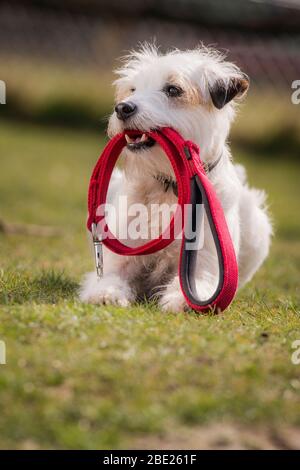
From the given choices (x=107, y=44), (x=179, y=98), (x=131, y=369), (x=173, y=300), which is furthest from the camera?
(x=107, y=44)

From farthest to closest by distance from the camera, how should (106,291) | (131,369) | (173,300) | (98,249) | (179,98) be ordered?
(98,249) < (179,98) < (106,291) < (173,300) < (131,369)

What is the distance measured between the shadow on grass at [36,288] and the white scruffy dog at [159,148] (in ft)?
0.63

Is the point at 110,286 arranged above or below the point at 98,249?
below

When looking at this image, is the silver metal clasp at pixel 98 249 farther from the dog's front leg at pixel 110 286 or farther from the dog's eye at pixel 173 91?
the dog's eye at pixel 173 91

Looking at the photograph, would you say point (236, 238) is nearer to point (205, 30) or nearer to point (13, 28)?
point (205, 30)

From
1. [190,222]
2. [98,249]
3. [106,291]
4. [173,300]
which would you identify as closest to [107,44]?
[98,249]

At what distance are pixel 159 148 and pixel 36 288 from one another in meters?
1.30

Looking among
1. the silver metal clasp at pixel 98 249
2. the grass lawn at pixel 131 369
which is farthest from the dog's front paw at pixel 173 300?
the silver metal clasp at pixel 98 249

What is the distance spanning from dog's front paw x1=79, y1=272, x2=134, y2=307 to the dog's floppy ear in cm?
143

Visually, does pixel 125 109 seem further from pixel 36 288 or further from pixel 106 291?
pixel 36 288

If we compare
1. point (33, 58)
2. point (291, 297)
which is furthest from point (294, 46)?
point (291, 297)

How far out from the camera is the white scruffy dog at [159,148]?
5355 mm

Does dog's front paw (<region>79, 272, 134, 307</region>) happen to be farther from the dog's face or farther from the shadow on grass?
the dog's face

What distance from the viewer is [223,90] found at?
18.3 ft
